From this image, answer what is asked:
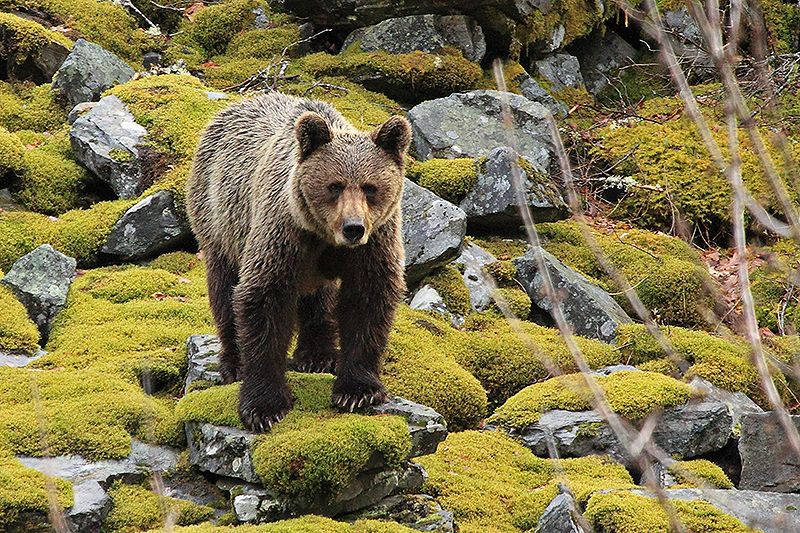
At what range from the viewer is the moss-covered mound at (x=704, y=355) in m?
8.92

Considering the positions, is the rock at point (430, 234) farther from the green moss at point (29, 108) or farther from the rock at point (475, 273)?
the green moss at point (29, 108)

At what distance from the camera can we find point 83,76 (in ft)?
40.2

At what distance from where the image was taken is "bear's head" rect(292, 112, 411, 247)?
20.5ft

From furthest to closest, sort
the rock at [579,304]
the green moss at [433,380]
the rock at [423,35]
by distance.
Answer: the rock at [423,35], the rock at [579,304], the green moss at [433,380]

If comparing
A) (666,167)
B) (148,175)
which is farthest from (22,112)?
(666,167)

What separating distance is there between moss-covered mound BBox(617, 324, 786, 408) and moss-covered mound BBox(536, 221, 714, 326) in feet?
2.10

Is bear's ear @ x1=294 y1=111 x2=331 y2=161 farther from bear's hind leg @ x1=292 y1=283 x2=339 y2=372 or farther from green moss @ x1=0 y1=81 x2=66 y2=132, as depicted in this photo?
green moss @ x1=0 y1=81 x2=66 y2=132

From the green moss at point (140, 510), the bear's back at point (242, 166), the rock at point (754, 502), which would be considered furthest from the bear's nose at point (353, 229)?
the rock at point (754, 502)

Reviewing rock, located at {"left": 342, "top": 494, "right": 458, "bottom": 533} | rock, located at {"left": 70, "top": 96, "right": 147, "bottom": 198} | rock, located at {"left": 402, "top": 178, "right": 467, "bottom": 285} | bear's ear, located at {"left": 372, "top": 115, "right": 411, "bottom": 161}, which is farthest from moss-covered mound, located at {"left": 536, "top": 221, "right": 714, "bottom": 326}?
rock, located at {"left": 70, "top": 96, "right": 147, "bottom": 198}

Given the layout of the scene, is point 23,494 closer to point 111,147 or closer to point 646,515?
point 646,515

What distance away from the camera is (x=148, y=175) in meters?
10.8

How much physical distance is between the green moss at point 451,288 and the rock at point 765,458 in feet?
10.6

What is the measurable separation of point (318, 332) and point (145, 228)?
3301mm

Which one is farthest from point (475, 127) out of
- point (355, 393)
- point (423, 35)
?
point (355, 393)
